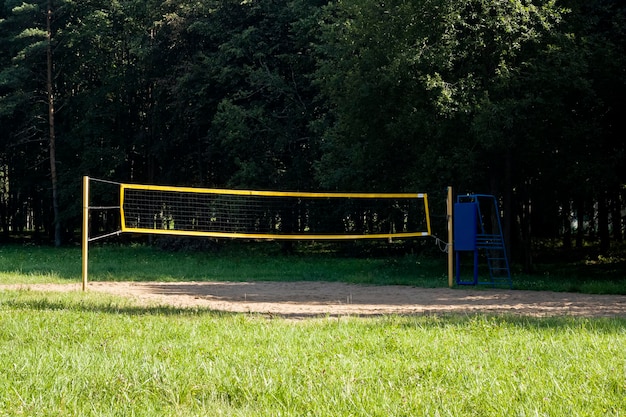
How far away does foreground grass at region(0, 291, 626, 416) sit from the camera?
4613mm

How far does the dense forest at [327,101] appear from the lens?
1795 centimetres

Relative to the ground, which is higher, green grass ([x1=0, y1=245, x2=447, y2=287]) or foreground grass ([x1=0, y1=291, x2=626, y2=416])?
foreground grass ([x1=0, y1=291, x2=626, y2=416])

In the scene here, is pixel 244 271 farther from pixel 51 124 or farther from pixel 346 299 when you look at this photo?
pixel 51 124

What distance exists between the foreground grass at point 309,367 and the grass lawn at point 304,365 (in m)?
0.01

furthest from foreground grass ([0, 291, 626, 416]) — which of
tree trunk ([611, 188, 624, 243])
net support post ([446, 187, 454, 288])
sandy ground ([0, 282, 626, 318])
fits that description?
tree trunk ([611, 188, 624, 243])

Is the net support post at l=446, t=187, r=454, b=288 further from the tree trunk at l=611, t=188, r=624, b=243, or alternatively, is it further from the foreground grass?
the tree trunk at l=611, t=188, r=624, b=243

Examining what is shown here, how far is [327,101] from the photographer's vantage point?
2547 centimetres

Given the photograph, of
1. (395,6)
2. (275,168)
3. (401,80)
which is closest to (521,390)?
(401,80)

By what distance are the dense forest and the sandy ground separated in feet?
15.3

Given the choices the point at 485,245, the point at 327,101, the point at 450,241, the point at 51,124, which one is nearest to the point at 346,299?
the point at 450,241

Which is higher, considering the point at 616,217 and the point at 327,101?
the point at 327,101

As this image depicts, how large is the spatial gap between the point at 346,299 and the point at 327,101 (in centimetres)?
1360

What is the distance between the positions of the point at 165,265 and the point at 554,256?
541 inches

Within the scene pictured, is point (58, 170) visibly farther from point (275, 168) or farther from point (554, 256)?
point (554, 256)
